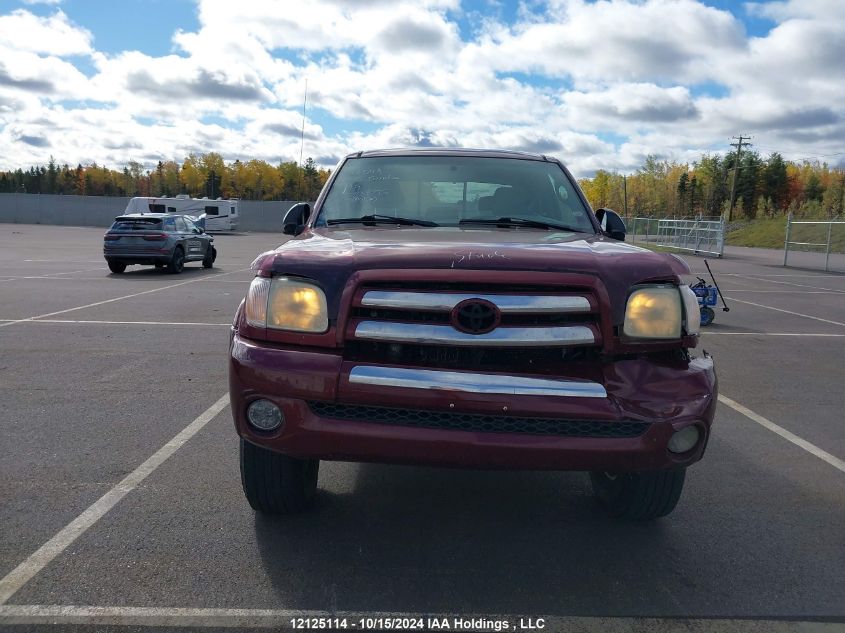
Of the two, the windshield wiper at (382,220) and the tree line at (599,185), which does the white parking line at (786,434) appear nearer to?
the windshield wiper at (382,220)

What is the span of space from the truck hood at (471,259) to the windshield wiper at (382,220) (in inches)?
28.3

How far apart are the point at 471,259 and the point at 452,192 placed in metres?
1.58

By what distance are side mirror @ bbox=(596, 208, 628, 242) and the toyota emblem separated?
181 cm

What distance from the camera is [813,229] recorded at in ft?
186

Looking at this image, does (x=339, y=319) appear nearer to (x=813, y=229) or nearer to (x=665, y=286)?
(x=665, y=286)

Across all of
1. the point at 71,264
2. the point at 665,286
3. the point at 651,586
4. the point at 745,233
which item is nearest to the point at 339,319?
the point at 665,286

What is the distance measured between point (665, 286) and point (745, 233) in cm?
6793

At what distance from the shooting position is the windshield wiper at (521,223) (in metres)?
4.12

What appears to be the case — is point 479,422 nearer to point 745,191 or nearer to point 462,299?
point 462,299

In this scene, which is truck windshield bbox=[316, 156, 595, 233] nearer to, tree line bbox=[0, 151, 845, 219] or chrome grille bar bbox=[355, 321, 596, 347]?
chrome grille bar bbox=[355, 321, 596, 347]

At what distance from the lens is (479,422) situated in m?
2.81

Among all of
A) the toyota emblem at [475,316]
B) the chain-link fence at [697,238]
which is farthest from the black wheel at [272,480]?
the chain-link fence at [697,238]

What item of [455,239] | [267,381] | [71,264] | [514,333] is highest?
[455,239]

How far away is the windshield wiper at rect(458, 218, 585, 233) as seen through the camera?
4.12 meters
